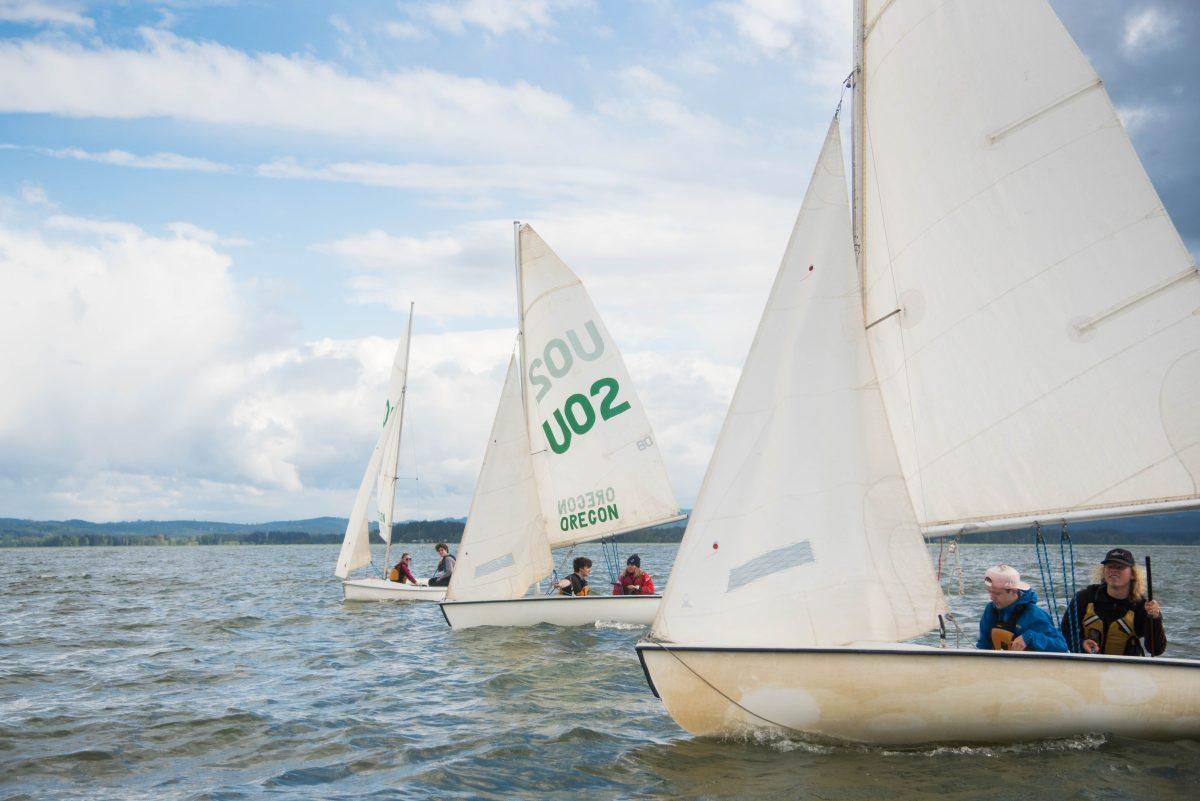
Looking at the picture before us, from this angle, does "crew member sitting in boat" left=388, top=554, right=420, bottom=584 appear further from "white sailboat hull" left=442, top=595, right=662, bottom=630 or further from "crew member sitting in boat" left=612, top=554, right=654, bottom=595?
"crew member sitting in boat" left=612, top=554, right=654, bottom=595

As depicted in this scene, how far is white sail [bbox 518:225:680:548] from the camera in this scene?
18.6m

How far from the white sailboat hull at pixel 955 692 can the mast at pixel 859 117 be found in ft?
11.5

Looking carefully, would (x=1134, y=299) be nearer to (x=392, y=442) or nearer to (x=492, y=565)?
(x=492, y=565)

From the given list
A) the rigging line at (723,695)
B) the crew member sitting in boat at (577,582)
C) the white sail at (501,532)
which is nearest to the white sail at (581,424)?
the crew member sitting in boat at (577,582)

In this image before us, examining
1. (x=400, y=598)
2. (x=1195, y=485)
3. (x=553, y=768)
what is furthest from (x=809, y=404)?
(x=400, y=598)

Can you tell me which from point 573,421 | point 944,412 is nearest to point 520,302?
point 573,421

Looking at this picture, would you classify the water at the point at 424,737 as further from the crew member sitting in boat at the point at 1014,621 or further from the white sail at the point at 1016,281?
the white sail at the point at 1016,281

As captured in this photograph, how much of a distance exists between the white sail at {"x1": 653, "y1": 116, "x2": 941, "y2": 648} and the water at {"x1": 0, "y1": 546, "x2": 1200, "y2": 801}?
1035 mm

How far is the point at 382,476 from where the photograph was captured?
2906cm

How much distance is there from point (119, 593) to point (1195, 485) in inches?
1395

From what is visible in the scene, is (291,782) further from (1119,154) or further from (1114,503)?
(1119,154)

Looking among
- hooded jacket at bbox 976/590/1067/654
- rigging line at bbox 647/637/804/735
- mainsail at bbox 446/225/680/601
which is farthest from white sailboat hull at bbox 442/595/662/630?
hooded jacket at bbox 976/590/1067/654

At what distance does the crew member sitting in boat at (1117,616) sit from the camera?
8.45 m

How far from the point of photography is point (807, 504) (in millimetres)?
8375
